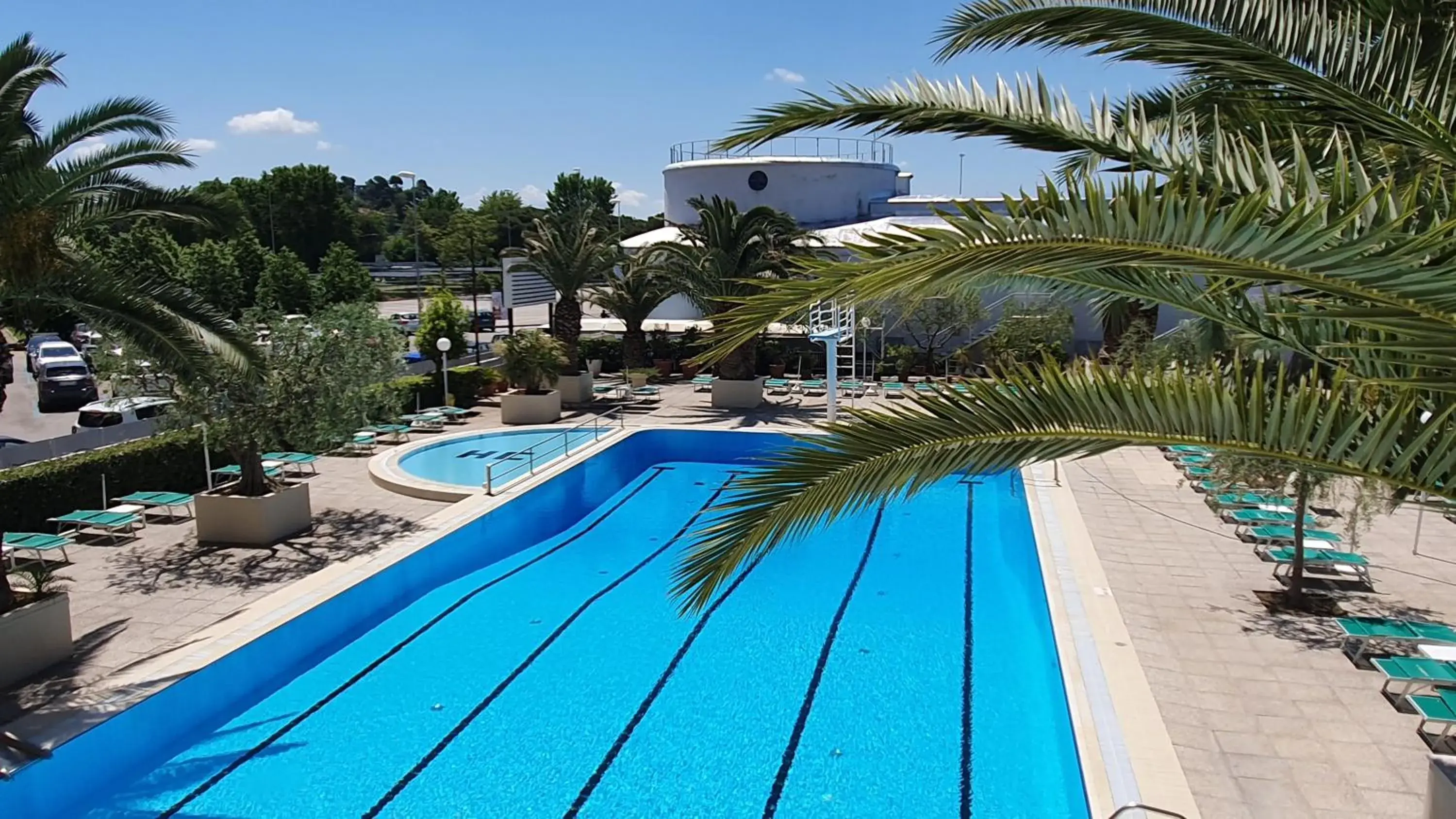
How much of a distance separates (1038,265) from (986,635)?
25.4 feet

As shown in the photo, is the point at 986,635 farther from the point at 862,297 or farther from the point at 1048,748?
the point at 862,297

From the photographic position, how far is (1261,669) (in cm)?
778

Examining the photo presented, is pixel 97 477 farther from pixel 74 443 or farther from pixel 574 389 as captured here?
pixel 574 389

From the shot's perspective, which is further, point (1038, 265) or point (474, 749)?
point (474, 749)

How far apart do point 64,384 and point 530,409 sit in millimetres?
12940

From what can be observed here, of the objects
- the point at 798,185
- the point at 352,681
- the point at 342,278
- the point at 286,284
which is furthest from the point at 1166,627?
the point at 342,278

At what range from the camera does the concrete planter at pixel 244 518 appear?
11789 millimetres

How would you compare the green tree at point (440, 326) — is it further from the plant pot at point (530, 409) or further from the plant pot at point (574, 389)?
the plant pot at point (530, 409)

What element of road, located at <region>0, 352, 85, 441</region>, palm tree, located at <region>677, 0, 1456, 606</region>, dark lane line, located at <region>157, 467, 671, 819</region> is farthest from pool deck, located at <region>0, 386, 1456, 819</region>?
road, located at <region>0, 352, 85, 441</region>

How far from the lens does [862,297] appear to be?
119 inches

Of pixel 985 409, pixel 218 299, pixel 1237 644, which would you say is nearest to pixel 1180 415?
pixel 985 409

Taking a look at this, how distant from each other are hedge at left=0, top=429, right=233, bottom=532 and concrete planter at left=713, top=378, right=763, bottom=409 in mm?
10728

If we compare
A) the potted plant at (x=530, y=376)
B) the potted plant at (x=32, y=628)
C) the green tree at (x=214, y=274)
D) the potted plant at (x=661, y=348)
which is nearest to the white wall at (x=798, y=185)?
the potted plant at (x=661, y=348)

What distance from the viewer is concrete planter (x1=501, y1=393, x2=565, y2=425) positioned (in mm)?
20734
